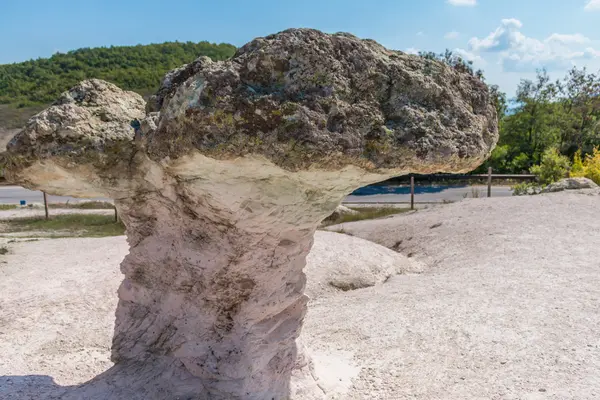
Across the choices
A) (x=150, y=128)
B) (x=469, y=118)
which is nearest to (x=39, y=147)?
(x=150, y=128)

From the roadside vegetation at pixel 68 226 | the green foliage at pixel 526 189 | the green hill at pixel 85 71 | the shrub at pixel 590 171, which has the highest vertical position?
the green hill at pixel 85 71

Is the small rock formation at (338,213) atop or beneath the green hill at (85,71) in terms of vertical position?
beneath

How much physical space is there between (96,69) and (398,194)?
42.4 meters

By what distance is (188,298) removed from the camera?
12.3 feet

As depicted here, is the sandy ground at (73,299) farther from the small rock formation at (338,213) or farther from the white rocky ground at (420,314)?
the small rock formation at (338,213)

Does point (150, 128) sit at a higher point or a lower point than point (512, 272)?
A: higher

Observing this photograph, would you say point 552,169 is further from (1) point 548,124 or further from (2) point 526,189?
(1) point 548,124

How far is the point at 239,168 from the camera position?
273 centimetres

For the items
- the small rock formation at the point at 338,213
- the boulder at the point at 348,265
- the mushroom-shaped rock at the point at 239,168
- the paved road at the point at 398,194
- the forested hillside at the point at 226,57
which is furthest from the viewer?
the forested hillside at the point at 226,57

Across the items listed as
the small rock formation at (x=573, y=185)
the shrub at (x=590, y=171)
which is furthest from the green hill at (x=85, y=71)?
the small rock formation at (x=573, y=185)

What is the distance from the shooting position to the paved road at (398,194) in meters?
18.3

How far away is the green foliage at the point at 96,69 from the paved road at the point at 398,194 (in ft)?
72.5

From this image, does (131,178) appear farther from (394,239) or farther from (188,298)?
(394,239)

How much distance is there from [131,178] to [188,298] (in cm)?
97
